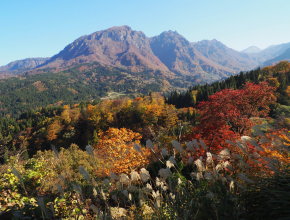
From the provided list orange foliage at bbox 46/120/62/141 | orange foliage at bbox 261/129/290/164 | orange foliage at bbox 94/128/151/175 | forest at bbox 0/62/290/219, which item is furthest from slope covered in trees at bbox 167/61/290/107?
orange foliage at bbox 261/129/290/164

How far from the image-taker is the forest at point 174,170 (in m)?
2.00

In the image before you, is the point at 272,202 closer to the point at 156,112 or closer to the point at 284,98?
the point at 156,112

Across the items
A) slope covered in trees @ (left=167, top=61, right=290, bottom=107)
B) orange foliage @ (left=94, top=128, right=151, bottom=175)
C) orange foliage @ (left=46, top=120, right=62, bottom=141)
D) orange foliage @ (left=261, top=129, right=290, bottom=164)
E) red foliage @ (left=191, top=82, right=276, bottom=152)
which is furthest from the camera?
orange foliage @ (left=46, top=120, right=62, bottom=141)

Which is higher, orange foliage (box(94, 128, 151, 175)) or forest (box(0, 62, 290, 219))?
forest (box(0, 62, 290, 219))

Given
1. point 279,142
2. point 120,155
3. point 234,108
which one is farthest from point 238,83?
point 279,142

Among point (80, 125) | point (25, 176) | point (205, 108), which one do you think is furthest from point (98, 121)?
point (25, 176)

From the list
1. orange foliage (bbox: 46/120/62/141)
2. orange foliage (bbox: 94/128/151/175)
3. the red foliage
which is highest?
the red foliage

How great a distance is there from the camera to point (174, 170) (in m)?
7.55

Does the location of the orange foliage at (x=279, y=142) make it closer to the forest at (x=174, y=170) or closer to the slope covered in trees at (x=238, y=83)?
the forest at (x=174, y=170)

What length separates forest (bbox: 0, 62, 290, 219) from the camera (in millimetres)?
1999

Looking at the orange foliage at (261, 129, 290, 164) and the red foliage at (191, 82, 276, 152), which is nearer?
the orange foliage at (261, 129, 290, 164)

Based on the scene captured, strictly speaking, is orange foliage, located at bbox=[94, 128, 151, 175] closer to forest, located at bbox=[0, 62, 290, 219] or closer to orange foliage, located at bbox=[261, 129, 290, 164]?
forest, located at bbox=[0, 62, 290, 219]

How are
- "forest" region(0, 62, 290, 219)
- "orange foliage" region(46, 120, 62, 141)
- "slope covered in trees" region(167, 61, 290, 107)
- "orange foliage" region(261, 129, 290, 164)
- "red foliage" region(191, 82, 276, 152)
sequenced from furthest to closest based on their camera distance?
"orange foliage" region(46, 120, 62, 141) < "slope covered in trees" region(167, 61, 290, 107) < "red foliage" region(191, 82, 276, 152) < "orange foliage" region(261, 129, 290, 164) < "forest" region(0, 62, 290, 219)

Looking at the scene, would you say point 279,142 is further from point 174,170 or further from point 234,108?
point 234,108
